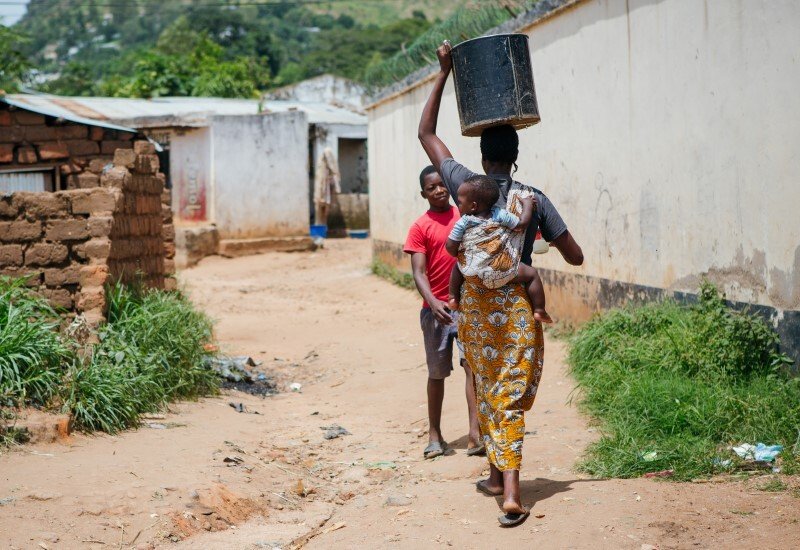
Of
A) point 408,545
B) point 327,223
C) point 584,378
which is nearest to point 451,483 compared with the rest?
point 408,545

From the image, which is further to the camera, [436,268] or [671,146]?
[671,146]

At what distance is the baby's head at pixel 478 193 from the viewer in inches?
149

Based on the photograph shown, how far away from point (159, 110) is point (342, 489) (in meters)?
15.3

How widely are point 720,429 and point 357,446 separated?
2.31m

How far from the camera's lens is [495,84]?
405cm

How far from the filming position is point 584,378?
6207mm

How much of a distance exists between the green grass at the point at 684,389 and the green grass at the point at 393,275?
5.75 m

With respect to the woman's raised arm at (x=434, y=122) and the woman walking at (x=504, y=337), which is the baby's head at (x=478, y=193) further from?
the woman's raised arm at (x=434, y=122)

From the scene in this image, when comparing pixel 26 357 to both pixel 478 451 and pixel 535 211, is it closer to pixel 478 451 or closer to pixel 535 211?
pixel 478 451

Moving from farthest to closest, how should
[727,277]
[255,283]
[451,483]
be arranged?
1. [255,283]
2. [727,277]
3. [451,483]

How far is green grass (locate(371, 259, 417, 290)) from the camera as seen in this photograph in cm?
1216

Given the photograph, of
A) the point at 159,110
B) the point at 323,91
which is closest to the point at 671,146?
the point at 159,110

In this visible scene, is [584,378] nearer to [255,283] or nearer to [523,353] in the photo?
[523,353]

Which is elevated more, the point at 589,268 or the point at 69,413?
the point at 589,268
